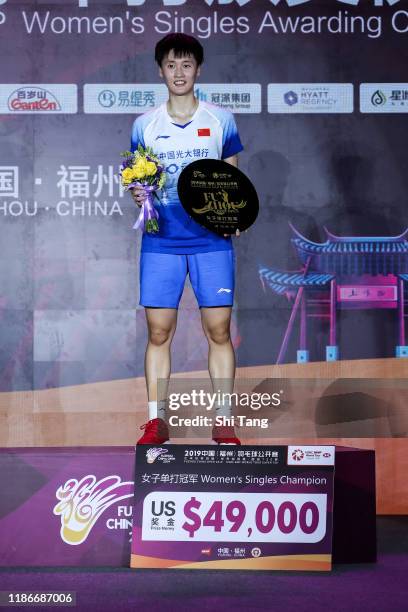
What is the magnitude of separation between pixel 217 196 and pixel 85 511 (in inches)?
52.9

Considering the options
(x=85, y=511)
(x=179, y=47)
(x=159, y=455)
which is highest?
(x=179, y=47)

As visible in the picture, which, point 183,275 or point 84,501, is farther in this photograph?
point 183,275

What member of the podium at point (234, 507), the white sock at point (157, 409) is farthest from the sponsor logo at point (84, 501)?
the white sock at point (157, 409)

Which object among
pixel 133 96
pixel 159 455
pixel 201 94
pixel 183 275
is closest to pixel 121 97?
pixel 133 96

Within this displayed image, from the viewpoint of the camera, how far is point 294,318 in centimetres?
511

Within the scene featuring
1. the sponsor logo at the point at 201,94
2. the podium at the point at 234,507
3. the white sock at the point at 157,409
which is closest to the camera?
the podium at the point at 234,507

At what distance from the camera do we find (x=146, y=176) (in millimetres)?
3764

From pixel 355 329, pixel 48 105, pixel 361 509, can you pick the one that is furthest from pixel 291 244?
pixel 361 509

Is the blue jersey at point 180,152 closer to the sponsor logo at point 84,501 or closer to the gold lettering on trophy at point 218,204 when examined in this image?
the gold lettering on trophy at point 218,204

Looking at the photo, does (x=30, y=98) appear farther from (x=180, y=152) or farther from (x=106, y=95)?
(x=180, y=152)

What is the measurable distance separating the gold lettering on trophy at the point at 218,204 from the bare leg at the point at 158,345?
0.45m

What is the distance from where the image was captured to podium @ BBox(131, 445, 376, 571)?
3.37m

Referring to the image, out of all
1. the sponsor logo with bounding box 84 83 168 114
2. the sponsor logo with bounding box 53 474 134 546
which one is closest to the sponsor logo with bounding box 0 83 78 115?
the sponsor logo with bounding box 84 83 168 114

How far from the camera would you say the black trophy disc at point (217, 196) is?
3766 millimetres
